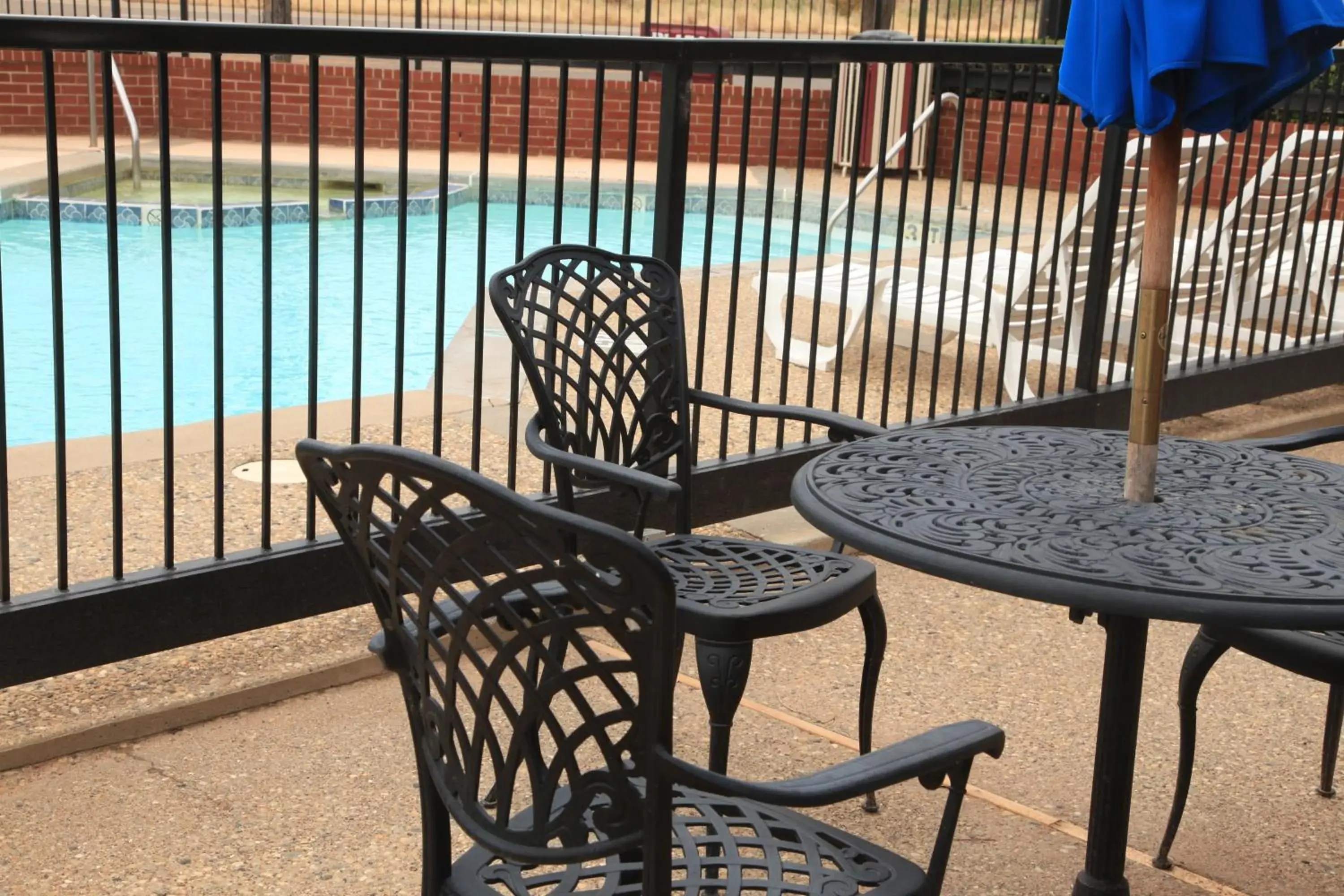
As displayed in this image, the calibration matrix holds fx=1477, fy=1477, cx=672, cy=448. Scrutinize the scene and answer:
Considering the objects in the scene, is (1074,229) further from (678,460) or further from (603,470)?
(603,470)

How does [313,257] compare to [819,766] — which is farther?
[313,257]

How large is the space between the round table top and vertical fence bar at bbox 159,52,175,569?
135 centimetres

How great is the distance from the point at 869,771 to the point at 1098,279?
12.9 feet

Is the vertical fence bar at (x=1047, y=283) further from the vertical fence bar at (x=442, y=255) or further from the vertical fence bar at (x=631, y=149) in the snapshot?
the vertical fence bar at (x=442, y=255)

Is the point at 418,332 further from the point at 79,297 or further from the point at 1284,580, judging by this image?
the point at 1284,580

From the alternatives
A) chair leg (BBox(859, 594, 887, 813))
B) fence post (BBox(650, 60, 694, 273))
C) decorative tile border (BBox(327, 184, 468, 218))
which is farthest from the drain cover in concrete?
decorative tile border (BBox(327, 184, 468, 218))

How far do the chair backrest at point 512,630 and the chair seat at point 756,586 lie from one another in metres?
0.67

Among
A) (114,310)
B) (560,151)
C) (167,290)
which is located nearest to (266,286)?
(167,290)

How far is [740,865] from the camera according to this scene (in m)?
1.64

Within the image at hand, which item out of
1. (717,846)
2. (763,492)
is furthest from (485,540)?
(763,492)

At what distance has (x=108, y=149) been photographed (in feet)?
8.68

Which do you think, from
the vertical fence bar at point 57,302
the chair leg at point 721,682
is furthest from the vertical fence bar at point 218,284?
the chair leg at point 721,682

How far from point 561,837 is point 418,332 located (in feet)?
30.7

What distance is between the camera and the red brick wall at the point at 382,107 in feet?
54.7
